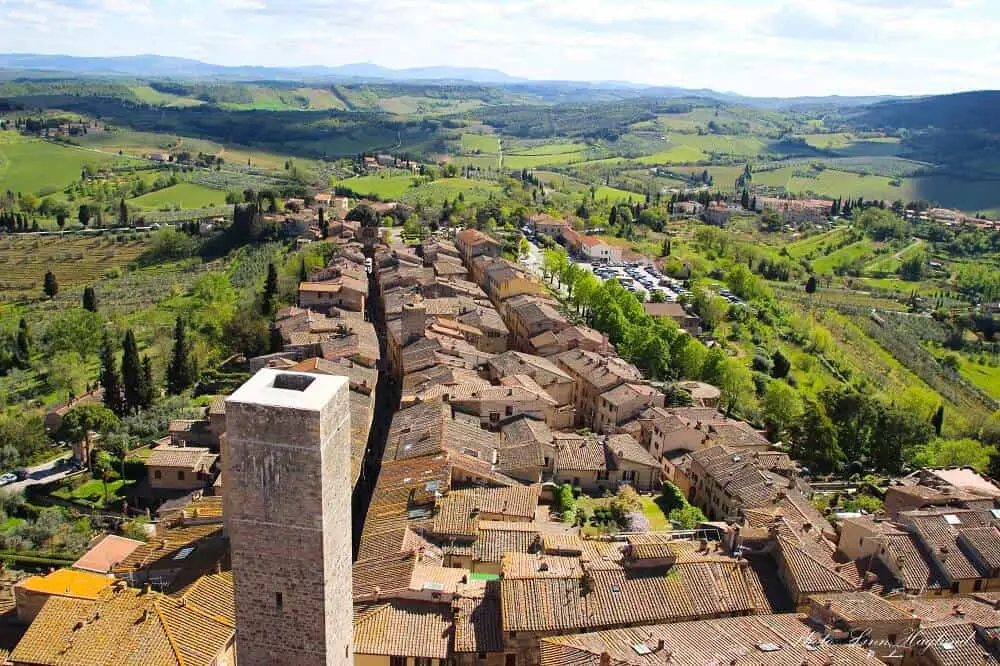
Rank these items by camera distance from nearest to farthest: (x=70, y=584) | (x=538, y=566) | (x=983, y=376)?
(x=70, y=584)
(x=538, y=566)
(x=983, y=376)

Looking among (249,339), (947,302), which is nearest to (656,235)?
(947,302)


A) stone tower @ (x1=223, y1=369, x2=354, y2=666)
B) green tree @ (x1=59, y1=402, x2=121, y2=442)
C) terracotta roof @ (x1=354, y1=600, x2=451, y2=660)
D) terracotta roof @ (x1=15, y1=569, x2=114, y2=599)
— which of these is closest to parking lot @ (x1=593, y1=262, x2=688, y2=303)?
green tree @ (x1=59, y1=402, x2=121, y2=442)

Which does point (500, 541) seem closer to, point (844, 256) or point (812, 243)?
point (844, 256)

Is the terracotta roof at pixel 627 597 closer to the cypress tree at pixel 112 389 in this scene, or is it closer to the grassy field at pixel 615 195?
the cypress tree at pixel 112 389

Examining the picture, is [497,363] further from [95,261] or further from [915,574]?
[95,261]

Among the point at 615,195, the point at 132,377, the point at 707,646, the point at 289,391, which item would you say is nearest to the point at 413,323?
the point at 132,377

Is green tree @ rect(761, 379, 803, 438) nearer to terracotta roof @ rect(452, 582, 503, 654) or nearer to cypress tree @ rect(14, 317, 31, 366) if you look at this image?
terracotta roof @ rect(452, 582, 503, 654)

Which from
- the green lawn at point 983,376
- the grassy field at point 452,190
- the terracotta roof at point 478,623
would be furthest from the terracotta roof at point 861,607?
the grassy field at point 452,190
